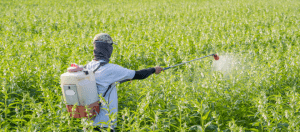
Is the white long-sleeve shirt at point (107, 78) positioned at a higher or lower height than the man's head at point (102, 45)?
lower

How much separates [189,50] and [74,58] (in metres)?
3.75

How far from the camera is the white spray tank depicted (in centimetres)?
291

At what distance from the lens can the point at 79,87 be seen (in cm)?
292

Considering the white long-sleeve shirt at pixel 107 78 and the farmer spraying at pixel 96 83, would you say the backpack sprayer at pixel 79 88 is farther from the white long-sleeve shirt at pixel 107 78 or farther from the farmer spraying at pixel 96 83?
the white long-sleeve shirt at pixel 107 78

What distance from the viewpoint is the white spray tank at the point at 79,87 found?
291 centimetres

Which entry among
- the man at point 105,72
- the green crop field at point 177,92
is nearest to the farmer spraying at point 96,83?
the man at point 105,72

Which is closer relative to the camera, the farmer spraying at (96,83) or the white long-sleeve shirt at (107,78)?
the farmer spraying at (96,83)

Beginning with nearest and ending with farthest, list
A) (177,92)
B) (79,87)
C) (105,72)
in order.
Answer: (79,87) < (105,72) < (177,92)

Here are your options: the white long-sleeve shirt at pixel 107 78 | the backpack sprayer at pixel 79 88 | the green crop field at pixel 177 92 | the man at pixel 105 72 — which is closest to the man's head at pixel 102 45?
the man at pixel 105 72

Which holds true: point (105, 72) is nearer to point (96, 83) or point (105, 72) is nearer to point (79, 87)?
point (96, 83)

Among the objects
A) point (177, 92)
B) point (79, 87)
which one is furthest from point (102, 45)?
point (177, 92)

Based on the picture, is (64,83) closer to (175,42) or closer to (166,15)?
(175,42)

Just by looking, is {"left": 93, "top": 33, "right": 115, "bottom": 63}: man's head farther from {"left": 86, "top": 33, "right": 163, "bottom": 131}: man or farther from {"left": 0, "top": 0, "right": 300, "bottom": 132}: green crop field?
{"left": 0, "top": 0, "right": 300, "bottom": 132}: green crop field

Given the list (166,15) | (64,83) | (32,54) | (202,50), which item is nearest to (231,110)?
(64,83)
